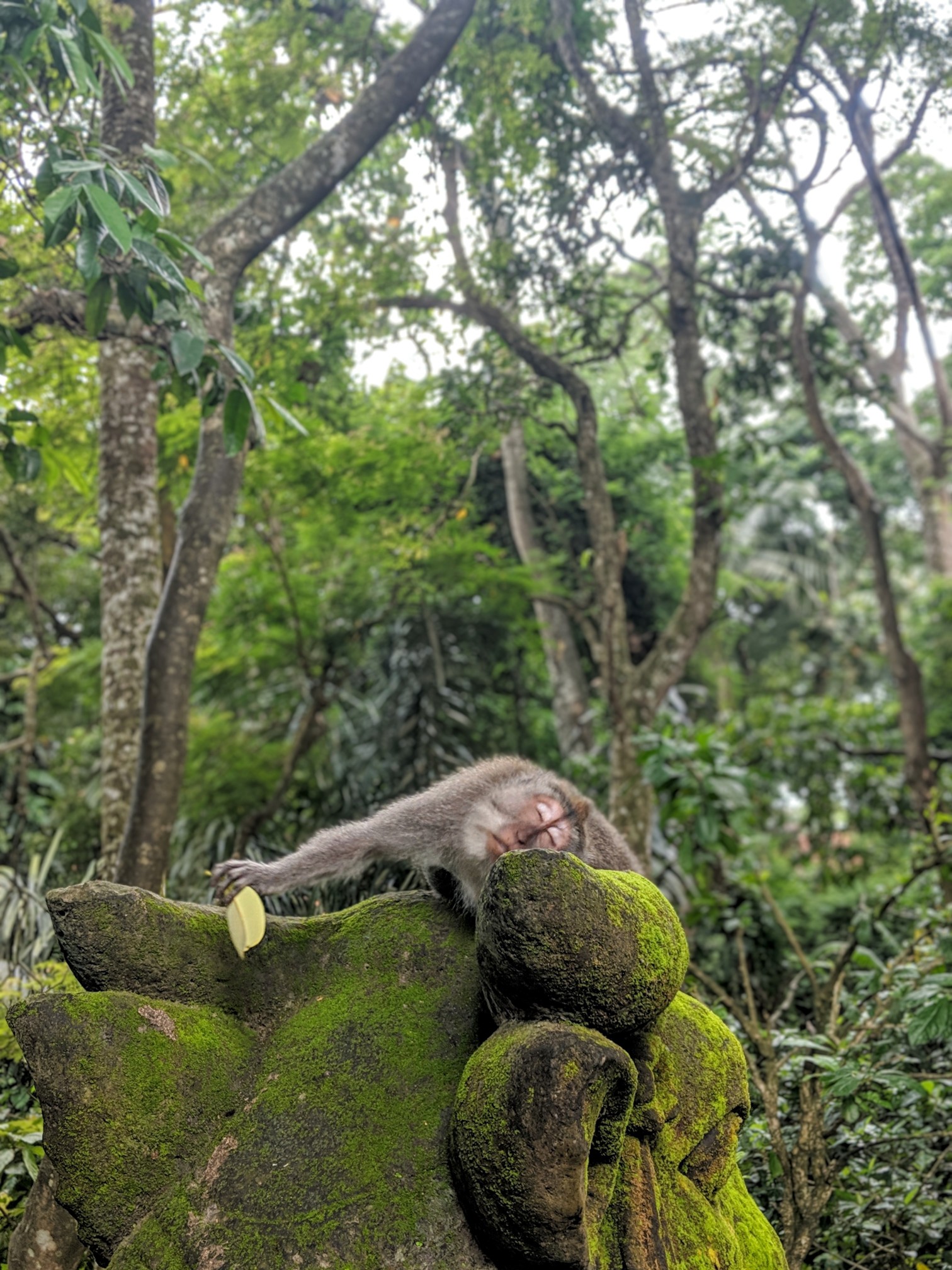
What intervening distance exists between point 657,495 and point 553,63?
4420 millimetres

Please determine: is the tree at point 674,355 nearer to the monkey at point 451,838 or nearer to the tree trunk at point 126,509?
the tree trunk at point 126,509

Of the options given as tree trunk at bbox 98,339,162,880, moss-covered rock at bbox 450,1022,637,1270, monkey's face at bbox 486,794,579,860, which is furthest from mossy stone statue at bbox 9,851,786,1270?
tree trunk at bbox 98,339,162,880

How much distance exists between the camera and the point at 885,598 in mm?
7590

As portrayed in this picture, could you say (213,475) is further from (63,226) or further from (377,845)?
(377,845)

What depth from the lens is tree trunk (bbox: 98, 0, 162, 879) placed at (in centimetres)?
463

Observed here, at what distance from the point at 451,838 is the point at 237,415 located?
137cm

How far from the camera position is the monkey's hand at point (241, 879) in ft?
7.71

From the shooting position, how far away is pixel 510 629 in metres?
9.04

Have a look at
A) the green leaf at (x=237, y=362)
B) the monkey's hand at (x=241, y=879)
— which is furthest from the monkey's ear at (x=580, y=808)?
the green leaf at (x=237, y=362)

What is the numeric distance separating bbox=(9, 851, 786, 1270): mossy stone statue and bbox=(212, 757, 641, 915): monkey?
0.91 ft

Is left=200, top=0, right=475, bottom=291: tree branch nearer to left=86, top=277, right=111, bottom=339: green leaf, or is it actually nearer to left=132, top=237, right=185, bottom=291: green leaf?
left=86, top=277, right=111, bottom=339: green leaf

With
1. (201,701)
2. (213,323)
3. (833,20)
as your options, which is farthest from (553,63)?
(201,701)

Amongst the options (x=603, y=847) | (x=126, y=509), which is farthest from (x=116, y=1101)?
(x=126, y=509)

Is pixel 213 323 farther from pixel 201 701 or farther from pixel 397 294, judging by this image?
pixel 201 701
